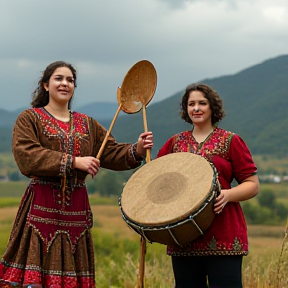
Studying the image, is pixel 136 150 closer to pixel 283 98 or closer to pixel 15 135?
pixel 15 135

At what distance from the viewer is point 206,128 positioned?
13.0 ft

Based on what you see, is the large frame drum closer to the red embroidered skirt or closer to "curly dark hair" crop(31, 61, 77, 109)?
the red embroidered skirt

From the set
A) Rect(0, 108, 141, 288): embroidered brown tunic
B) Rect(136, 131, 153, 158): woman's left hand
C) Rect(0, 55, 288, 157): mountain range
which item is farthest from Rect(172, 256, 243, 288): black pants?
Rect(0, 55, 288, 157): mountain range

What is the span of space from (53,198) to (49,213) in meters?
0.09

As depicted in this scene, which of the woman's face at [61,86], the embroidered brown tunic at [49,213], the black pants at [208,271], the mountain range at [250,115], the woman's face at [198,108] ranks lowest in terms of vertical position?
the black pants at [208,271]

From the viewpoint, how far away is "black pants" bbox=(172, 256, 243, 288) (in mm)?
3764

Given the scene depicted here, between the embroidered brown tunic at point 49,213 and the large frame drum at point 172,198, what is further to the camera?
the embroidered brown tunic at point 49,213

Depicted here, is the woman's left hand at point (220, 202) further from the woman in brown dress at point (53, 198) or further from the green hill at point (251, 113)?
the green hill at point (251, 113)

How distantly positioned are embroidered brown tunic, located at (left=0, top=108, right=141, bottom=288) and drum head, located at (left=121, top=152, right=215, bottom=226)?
→ 13.0 inches

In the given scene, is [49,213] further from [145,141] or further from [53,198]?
[145,141]

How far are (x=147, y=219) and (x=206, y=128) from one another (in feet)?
2.36

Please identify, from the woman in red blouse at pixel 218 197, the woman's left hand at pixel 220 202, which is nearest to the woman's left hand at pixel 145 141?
the woman in red blouse at pixel 218 197

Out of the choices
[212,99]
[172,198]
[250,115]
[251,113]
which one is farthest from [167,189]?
[251,113]

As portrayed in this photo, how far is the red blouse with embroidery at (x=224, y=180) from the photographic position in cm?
375
